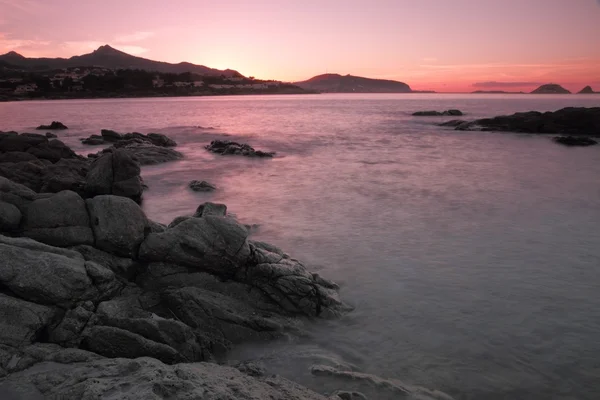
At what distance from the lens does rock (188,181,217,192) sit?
804 inches

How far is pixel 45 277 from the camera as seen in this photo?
6.86 m

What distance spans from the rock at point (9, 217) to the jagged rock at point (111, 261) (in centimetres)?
145

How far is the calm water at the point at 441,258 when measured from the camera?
7.14 m

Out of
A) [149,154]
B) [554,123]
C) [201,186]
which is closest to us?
[201,186]

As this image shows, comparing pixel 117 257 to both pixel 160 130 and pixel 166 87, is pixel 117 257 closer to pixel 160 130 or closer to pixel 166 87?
pixel 160 130

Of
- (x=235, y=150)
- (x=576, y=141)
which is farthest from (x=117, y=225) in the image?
(x=576, y=141)

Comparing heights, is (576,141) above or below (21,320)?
above

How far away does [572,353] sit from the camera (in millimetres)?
7406

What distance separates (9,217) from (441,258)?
10558mm

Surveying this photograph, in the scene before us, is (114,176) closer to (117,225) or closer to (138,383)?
(117,225)

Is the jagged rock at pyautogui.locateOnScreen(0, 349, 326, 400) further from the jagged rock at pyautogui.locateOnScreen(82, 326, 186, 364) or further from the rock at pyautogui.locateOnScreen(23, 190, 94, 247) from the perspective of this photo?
the rock at pyautogui.locateOnScreen(23, 190, 94, 247)

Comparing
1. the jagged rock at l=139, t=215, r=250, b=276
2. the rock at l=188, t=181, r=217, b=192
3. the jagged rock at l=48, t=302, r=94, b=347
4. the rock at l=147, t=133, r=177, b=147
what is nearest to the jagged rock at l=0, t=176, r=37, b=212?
the jagged rock at l=139, t=215, r=250, b=276

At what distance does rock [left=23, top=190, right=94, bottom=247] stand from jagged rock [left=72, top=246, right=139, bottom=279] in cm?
33

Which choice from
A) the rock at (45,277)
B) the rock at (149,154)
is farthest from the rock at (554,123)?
the rock at (45,277)
